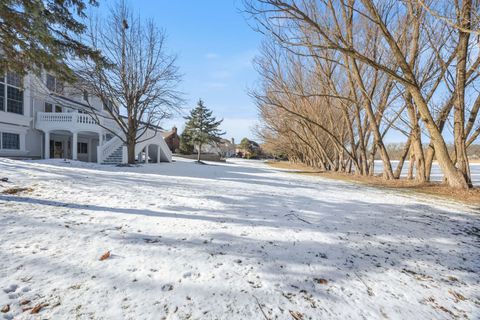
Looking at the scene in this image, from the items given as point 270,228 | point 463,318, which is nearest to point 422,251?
point 463,318

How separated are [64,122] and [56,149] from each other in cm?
452

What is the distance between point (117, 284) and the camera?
1.98 m

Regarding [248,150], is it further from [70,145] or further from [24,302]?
[24,302]

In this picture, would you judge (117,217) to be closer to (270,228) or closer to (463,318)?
(270,228)

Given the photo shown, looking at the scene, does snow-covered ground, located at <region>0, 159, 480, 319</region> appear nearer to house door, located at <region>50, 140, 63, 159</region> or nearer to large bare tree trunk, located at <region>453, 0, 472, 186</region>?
large bare tree trunk, located at <region>453, 0, 472, 186</region>

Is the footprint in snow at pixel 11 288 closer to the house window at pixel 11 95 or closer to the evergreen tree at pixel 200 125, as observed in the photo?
the house window at pixel 11 95

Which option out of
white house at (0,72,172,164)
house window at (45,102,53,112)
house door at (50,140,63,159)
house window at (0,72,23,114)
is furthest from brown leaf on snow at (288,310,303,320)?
house door at (50,140,63,159)

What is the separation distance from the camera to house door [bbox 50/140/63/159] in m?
17.3

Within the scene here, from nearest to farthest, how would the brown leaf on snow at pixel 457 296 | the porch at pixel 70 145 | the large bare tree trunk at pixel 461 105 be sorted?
the brown leaf on snow at pixel 457 296, the large bare tree trunk at pixel 461 105, the porch at pixel 70 145

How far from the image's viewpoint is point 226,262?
8.12 feet

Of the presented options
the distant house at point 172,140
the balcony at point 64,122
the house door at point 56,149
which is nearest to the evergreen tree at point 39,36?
the balcony at point 64,122

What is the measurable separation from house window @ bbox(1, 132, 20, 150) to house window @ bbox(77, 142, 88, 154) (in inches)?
193

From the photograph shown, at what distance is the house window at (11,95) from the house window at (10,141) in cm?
147

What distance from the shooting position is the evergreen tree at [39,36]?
489 cm
